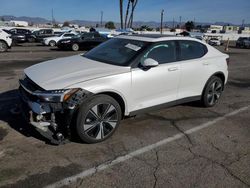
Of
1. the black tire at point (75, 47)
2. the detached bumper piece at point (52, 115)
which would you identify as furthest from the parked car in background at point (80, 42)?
the detached bumper piece at point (52, 115)

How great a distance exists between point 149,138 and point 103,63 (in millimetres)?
1478

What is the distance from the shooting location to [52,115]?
3750mm

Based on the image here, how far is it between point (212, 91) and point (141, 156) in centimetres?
287

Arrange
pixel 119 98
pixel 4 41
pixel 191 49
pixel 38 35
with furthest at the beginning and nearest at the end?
1. pixel 38 35
2. pixel 4 41
3. pixel 191 49
4. pixel 119 98

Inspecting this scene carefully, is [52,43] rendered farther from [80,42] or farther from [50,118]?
[50,118]

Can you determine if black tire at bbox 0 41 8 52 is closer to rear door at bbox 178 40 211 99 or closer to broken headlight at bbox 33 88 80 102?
rear door at bbox 178 40 211 99

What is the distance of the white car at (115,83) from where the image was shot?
3780 millimetres

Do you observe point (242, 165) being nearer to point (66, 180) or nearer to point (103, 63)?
point (66, 180)

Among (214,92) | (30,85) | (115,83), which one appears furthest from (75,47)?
(115,83)

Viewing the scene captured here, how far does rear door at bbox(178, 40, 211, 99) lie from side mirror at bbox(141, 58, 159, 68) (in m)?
0.85

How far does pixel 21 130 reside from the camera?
441 centimetres

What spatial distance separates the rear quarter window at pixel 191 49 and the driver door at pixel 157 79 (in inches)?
8.8

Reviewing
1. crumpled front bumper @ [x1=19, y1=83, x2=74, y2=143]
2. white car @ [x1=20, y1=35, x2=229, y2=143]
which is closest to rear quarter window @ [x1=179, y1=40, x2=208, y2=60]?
white car @ [x1=20, y1=35, x2=229, y2=143]

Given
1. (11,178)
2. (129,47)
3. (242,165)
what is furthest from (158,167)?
(129,47)
